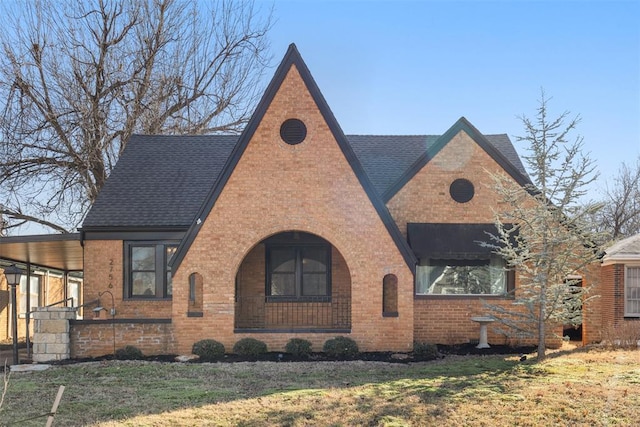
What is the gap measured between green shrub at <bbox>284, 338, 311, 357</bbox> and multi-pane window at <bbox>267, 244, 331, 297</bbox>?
3.10m

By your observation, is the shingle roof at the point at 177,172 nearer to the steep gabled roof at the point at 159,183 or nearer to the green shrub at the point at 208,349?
the steep gabled roof at the point at 159,183

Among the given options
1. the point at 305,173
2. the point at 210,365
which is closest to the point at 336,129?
the point at 305,173

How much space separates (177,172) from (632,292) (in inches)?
551

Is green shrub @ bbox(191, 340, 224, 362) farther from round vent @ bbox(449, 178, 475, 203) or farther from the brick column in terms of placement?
round vent @ bbox(449, 178, 475, 203)

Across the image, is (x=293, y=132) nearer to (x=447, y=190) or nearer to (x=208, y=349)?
(x=447, y=190)

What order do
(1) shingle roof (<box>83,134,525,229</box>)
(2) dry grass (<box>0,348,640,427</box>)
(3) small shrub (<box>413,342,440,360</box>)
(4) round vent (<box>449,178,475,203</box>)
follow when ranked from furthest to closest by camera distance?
(1) shingle roof (<box>83,134,525,229</box>), (4) round vent (<box>449,178,475,203</box>), (3) small shrub (<box>413,342,440,360</box>), (2) dry grass (<box>0,348,640,427</box>)

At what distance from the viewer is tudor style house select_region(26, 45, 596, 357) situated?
15969 mm

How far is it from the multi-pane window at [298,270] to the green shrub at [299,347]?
10.2 ft

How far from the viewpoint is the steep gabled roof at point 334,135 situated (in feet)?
52.7

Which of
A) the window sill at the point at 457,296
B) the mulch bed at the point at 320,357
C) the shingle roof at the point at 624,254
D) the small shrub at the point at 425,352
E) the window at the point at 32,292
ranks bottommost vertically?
the mulch bed at the point at 320,357

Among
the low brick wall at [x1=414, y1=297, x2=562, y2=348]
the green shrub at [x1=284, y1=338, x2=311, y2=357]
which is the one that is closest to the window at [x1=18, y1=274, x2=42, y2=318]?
the green shrub at [x1=284, y1=338, x2=311, y2=357]

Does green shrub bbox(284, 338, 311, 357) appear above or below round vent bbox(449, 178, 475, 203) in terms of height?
below

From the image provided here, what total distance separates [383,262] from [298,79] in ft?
16.1

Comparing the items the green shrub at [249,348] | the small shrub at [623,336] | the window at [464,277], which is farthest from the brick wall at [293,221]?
the small shrub at [623,336]
